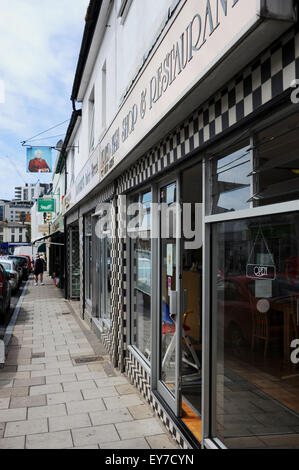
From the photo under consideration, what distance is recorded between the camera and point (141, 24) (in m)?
4.88

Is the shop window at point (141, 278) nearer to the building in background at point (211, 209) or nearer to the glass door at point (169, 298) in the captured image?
the building in background at point (211, 209)

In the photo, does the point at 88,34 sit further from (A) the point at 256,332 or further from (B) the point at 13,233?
(B) the point at 13,233

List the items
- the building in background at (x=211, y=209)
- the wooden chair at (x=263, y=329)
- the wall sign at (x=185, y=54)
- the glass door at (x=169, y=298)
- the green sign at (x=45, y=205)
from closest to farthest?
the wall sign at (x=185, y=54) → the building in background at (x=211, y=209) → the wooden chair at (x=263, y=329) → the glass door at (x=169, y=298) → the green sign at (x=45, y=205)

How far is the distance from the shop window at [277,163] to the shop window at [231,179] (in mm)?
115

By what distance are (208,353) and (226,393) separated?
1.61 ft

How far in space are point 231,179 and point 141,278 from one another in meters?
3.05

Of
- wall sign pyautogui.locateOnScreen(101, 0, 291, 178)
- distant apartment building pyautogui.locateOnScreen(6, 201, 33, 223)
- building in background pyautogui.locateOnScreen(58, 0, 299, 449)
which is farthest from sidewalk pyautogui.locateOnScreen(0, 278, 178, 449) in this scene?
distant apartment building pyautogui.locateOnScreen(6, 201, 33, 223)

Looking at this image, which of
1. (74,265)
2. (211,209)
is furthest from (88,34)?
(74,265)

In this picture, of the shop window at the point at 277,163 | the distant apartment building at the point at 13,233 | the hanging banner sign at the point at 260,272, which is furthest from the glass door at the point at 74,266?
the distant apartment building at the point at 13,233

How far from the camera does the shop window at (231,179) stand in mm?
2824

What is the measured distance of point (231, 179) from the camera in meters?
3.06

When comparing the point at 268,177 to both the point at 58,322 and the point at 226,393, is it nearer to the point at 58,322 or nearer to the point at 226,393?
the point at 226,393

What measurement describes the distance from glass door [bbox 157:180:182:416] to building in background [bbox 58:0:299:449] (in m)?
0.02
